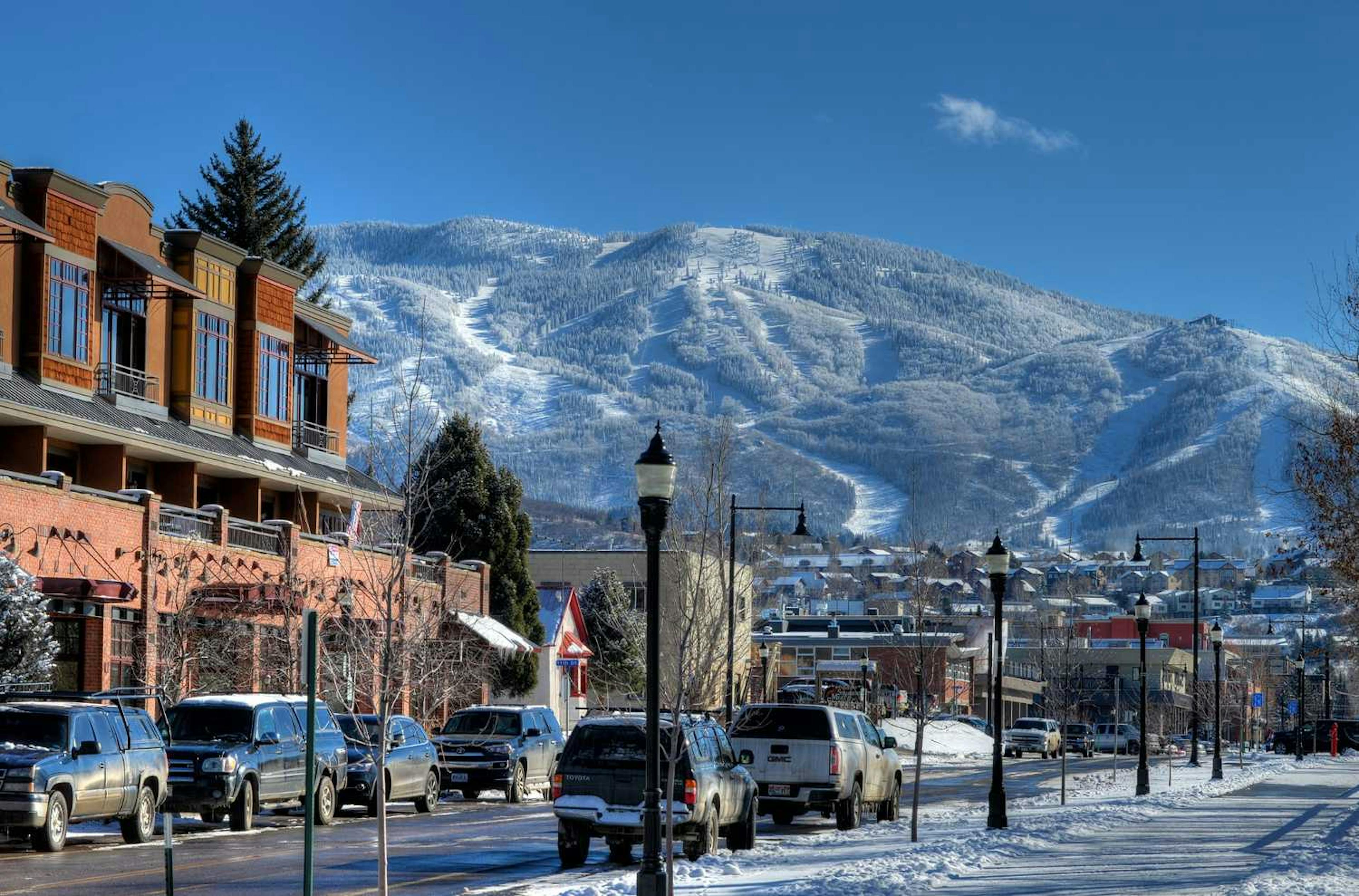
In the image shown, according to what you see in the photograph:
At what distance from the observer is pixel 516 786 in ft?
129

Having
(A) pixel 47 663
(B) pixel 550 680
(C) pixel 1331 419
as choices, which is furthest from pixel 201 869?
(B) pixel 550 680

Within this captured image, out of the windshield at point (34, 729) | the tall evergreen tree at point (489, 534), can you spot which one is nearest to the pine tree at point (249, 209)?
the tall evergreen tree at point (489, 534)

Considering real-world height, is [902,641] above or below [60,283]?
below

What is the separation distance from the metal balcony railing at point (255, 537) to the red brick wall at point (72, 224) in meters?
7.87

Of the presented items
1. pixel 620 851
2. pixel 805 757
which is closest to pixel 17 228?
pixel 805 757

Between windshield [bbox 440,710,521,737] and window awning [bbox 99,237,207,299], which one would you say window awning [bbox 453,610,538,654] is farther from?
windshield [bbox 440,710,521,737]

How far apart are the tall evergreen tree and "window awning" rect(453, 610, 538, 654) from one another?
3053mm

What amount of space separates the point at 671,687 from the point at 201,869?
49.8 ft

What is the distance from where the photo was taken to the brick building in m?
42.2

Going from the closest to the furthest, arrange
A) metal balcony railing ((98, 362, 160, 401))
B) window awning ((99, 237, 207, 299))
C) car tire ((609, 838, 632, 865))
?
car tire ((609, 838, 632, 865)) → metal balcony railing ((98, 362, 160, 401)) → window awning ((99, 237, 207, 299))

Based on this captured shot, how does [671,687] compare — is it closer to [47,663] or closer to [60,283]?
[47,663]

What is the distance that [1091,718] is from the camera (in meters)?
153

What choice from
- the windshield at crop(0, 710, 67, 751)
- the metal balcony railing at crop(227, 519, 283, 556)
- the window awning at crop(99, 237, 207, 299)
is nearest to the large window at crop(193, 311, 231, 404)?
the window awning at crop(99, 237, 207, 299)

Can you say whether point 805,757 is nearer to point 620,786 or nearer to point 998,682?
point 998,682
